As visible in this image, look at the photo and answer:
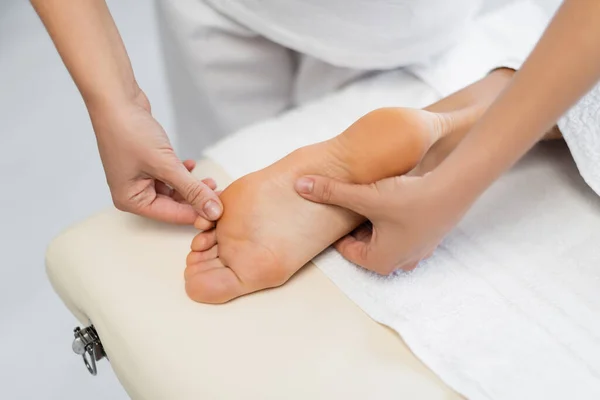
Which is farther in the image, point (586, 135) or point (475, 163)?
point (586, 135)

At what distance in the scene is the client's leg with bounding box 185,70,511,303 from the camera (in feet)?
2.04

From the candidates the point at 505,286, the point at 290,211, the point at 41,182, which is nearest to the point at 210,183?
the point at 290,211

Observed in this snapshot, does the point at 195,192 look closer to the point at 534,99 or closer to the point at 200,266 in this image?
the point at 200,266

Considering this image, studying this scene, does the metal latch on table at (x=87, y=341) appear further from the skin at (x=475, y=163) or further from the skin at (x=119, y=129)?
the skin at (x=475, y=163)

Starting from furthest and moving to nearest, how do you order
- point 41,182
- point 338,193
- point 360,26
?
point 41,182, point 360,26, point 338,193

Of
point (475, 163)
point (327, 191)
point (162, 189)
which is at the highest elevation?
→ point (475, 163)

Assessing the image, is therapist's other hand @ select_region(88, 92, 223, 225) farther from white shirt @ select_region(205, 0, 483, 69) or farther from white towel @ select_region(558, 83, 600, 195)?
white towel @ select_region(558, 83, 600, 195)

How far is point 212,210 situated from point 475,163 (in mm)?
265

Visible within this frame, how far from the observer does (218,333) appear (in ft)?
1.95

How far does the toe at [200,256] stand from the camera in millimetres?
650

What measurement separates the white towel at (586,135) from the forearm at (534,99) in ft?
0.57

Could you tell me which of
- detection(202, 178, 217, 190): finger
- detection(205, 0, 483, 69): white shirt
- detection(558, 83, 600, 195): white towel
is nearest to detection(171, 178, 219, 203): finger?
detection(202, 178, 217, 190): finger

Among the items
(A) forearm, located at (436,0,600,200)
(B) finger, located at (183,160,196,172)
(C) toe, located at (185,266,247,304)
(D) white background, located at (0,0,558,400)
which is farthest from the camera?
(D) white background, located at (0,0,558,400)

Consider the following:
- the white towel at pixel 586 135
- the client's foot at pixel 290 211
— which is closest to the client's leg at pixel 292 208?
the client's foot at pixel 290 211
